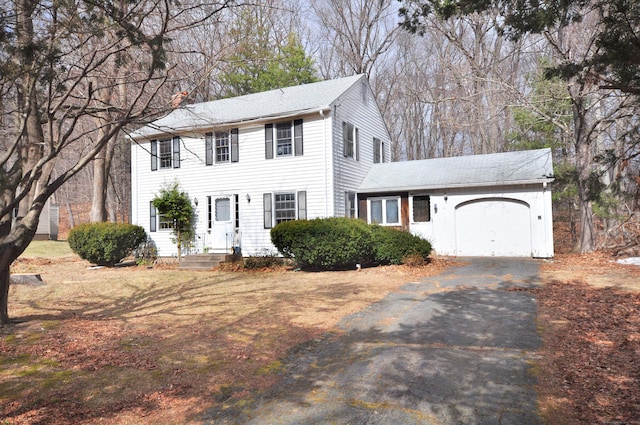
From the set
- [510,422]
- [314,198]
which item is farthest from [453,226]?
[510,422]

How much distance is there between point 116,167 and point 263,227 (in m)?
23.0

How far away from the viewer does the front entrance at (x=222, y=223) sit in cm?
1575

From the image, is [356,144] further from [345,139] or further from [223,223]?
[223,223]

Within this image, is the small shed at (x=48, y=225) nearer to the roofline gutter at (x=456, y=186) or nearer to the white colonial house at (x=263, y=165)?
the white colonial house at (x=263, y=165)

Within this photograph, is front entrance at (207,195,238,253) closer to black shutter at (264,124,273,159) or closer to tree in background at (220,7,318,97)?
black shutter at (264,124,273,159)

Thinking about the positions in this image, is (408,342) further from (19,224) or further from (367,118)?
(367,118)

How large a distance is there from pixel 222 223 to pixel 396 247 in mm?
7046

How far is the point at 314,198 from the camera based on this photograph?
14.6 meters

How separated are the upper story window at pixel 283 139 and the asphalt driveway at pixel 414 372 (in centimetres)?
870

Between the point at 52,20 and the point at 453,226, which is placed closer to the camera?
the point at 52,20

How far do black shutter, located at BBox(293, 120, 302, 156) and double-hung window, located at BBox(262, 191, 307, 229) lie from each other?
151 centimetres

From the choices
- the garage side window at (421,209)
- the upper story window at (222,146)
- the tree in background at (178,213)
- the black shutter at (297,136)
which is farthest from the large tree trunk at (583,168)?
the tree in background at (178,213)

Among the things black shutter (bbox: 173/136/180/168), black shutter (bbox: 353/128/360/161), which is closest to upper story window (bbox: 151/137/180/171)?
black shutter (bbox: 173/136/180/168)

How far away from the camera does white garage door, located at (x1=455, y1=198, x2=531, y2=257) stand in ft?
47.7
